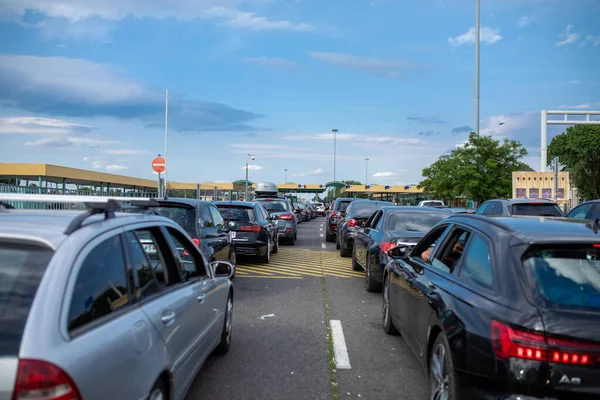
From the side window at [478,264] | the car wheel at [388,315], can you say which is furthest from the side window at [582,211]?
the side window at [478,264]

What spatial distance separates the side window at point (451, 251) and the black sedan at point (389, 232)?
366 cm

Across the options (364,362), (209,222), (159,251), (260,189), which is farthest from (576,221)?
(260,189)

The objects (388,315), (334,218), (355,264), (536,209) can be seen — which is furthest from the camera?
(334,218)

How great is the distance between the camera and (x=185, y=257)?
492cm

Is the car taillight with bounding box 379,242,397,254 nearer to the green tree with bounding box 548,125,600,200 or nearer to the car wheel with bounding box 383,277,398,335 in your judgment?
the car wheel with bounding box 383,277,398,335

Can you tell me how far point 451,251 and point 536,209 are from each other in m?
9.14

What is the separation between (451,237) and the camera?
4.81 m

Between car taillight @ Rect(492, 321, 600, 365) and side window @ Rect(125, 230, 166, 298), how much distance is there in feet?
7.34

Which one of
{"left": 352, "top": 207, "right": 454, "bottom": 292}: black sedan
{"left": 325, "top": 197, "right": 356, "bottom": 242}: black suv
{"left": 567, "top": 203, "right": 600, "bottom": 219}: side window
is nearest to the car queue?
{"left": 352, "top": 207, "right": 454, "bottom": 292}: black sedan

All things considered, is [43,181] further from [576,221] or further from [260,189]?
[576,221]

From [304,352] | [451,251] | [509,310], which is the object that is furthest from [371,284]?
[509,310]

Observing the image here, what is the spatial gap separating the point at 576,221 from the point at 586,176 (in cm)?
4814

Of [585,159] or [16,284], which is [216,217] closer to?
[16,284]

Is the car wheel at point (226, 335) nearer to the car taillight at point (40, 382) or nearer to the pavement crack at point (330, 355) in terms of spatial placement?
the pavement crack at point (330, 355)
